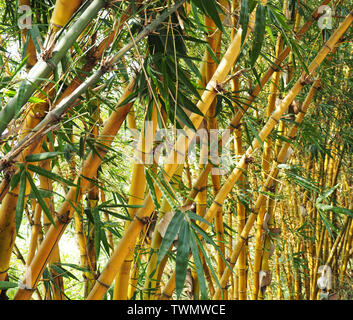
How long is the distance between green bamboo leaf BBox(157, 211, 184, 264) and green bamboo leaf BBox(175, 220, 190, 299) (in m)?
0.01

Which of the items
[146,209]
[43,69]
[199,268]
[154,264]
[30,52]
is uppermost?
[30,52]

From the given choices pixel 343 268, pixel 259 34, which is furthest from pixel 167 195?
pixel 343 268

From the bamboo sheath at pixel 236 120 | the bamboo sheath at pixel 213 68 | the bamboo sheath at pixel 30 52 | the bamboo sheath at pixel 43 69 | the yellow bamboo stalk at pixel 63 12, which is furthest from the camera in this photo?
the bamboo sheath at pixel 236 120

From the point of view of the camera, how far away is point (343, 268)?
8.66ft

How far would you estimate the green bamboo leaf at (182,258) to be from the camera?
77 centimetres

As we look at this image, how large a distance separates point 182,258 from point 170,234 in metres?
0.08

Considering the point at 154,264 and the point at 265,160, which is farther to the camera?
the point at 265,160

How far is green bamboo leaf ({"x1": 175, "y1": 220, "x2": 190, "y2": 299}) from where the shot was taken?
768 mm

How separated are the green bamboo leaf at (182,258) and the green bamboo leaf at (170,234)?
0.04ft

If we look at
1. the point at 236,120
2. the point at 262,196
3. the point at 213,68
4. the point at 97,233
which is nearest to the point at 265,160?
the point at 262,196

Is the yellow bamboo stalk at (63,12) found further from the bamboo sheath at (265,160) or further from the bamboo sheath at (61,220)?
the bamboo sheath at (265,160)

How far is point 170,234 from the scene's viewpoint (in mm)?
862

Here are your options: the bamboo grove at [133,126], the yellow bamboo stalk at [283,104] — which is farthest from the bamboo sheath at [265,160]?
the yellow bamboo stalk at [283,104]

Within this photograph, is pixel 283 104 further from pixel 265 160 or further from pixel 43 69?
pixel 43 69
